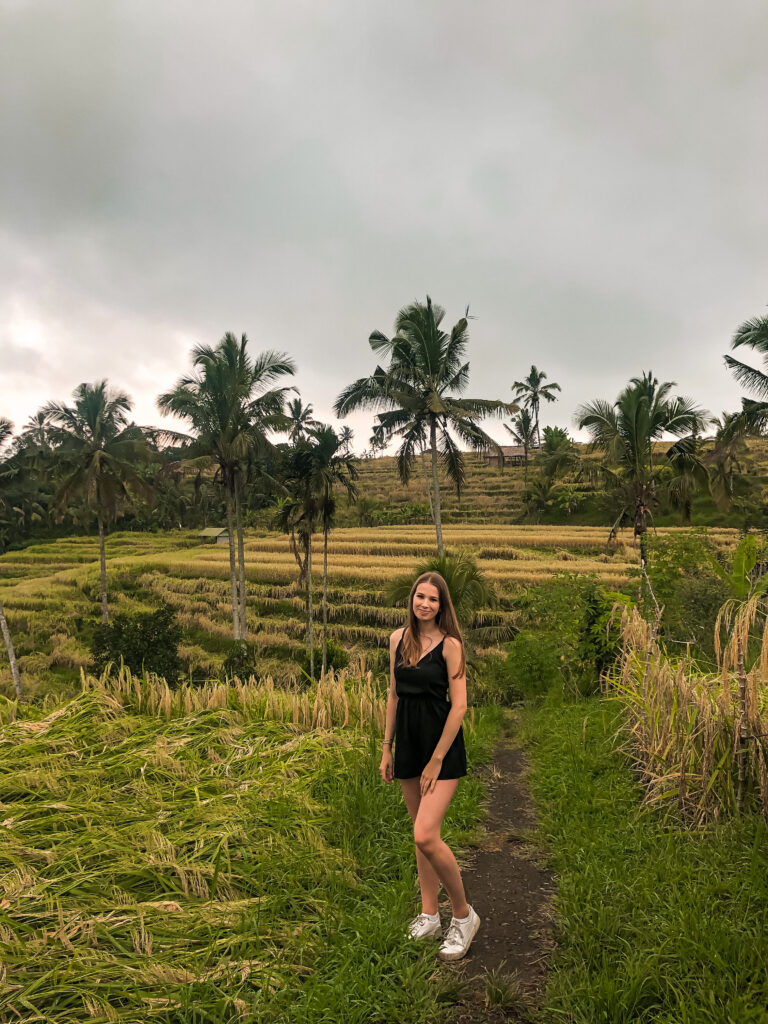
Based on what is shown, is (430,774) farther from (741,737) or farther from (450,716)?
(741,737)

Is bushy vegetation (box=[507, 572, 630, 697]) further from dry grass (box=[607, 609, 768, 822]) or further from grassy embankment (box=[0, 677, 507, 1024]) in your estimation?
grassy embankment (box=[0, 677, 507, 1024])

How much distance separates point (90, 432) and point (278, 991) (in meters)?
26.6

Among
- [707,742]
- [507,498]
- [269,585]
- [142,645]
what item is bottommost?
[269,585]

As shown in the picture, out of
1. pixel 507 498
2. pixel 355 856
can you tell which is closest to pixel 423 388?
pixel 355 856

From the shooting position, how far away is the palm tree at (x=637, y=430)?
59.0 feet

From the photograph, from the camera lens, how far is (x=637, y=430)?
1789 centimetres

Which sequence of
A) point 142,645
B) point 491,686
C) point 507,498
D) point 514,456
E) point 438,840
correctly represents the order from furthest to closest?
point 514,456 < point 507,498 < point 491,686 < point 142,645 < point 438,840

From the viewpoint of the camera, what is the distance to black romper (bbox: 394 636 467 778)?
2994 millimetres

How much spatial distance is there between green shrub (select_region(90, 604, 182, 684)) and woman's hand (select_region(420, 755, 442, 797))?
12523 mm

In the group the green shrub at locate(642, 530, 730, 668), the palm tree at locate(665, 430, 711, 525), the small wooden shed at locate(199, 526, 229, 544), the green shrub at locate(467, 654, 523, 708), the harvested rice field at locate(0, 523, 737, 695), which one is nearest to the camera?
the green shrub at locate(642, 530, 730, 668)

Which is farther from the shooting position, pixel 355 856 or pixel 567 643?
pixel 567 643

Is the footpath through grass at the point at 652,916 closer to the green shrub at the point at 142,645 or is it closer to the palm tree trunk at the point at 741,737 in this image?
the palm tree trunk at the point at 741,737

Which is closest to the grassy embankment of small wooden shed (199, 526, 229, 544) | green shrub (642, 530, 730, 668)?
green shrub (642, 530, 730, 668)

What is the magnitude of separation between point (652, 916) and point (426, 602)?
1.83m
